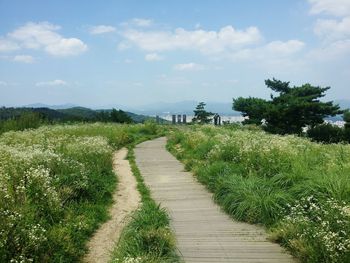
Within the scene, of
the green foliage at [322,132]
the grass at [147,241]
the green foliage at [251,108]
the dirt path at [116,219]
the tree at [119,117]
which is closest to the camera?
the grass at [147,241]

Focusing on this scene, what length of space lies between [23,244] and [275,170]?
5.97 meters

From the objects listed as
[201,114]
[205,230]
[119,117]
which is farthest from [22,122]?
[201,114]

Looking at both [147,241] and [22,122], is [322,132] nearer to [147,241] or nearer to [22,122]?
[22,122]

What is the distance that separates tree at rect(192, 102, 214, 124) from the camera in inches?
1852

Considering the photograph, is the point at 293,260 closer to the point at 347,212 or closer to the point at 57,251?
the point at 347,212

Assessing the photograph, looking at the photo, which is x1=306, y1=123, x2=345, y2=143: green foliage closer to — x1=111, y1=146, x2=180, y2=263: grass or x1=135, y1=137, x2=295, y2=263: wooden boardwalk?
x1=135, y1=137, x2=295, y2=263: wooden boardwalk

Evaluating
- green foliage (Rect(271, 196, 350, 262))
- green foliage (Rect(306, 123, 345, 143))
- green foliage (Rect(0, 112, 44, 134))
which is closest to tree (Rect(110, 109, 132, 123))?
green foliage (Rect(0, 112, 44, 134))

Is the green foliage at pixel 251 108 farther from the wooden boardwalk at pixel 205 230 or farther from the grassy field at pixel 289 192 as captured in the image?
the wooden boardwalk at pixel 205 230

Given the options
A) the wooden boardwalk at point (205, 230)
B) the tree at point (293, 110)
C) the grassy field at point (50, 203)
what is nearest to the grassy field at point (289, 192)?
the wooden boardwalk at point (205, 230)

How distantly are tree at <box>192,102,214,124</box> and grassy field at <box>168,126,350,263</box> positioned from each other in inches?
1295

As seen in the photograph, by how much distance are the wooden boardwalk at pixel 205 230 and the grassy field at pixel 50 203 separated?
Answer: 72cm

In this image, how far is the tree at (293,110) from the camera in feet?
113

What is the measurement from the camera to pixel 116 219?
9086 millimetres

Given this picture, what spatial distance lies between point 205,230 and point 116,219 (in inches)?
86.1
